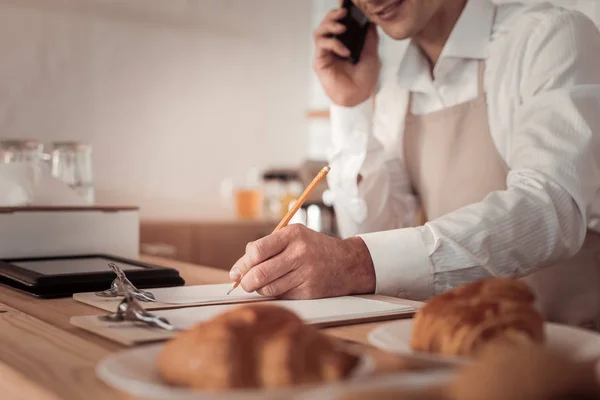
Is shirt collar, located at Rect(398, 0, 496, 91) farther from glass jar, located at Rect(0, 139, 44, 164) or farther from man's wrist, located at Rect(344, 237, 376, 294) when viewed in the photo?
glass jar, located at Rect(0, 139, 44, 164)

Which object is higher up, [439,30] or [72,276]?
[439,30]

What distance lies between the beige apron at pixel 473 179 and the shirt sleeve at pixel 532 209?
162 millimetres

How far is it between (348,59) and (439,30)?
0.23m

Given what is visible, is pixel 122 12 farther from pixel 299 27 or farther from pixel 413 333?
pixel 413 333

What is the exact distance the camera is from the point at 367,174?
182cm

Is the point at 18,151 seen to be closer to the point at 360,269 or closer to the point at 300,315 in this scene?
the point at 360,269

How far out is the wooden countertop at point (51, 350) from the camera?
58cm

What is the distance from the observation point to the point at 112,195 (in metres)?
3.22

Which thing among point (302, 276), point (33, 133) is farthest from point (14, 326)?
point (33, 133)

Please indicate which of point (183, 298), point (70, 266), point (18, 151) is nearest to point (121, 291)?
point (183, 298)

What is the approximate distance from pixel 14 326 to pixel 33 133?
7.73ft

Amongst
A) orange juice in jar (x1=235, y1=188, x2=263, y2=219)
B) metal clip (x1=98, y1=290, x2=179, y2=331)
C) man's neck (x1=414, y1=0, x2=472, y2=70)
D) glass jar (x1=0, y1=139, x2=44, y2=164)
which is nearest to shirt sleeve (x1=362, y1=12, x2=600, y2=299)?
man's neck (x1=414, y1=0, x2=472, y2=70)

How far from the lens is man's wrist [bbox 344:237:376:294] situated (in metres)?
1.09

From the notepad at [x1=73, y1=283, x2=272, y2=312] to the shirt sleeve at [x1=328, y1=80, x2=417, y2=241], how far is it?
755 millimetres
